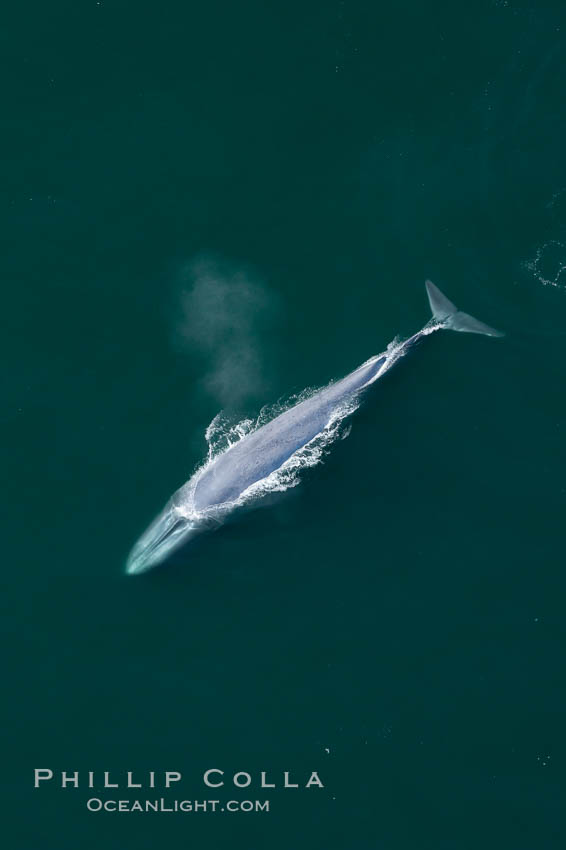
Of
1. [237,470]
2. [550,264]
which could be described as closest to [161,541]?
[237,470]

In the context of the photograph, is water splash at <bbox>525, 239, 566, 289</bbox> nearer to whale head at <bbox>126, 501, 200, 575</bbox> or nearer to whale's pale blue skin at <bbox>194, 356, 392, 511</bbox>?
whale's pale blue skin at <bbox>194, 356, 392, 511</bbox>

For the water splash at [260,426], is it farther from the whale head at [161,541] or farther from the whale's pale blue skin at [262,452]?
the whale head at [161,541]

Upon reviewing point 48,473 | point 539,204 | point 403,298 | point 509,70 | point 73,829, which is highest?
point 509,70

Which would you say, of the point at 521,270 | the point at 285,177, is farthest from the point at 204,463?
the point at 521,270

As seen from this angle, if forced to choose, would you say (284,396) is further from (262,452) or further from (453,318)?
(453,318)

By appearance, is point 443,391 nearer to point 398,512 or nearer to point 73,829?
point 398,512

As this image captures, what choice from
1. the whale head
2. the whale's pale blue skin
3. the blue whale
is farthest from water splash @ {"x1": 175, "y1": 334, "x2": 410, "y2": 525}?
the whale head

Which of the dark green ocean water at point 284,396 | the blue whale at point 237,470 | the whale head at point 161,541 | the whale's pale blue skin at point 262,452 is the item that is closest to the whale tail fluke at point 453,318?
the blue whale at point 237,470
